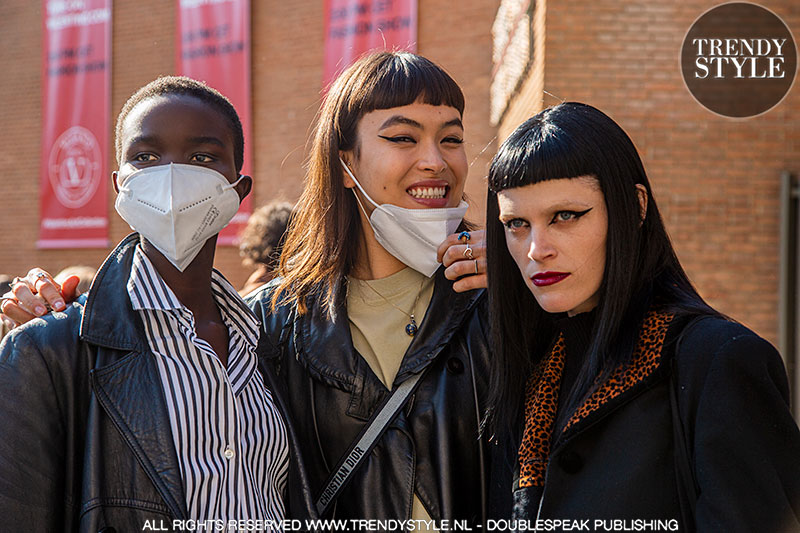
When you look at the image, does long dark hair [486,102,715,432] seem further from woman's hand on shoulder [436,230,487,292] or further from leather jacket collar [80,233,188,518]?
leather jacket collar [80,233,188,518]

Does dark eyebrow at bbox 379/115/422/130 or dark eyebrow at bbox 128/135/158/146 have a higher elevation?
dark eyebrow at bbox 379/115/422/130

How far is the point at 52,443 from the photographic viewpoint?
1.95m

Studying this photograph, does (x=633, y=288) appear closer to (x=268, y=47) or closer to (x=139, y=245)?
(x=139, y=245)

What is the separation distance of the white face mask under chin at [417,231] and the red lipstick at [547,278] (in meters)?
0.74

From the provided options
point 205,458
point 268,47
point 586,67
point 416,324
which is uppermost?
point 268,47

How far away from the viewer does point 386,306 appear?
2.72m

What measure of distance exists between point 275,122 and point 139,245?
10.8 m

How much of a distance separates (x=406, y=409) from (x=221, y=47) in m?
11.3

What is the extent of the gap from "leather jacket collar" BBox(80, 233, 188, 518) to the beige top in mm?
722

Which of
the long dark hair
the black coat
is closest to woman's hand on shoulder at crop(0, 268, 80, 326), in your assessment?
the long dark hair

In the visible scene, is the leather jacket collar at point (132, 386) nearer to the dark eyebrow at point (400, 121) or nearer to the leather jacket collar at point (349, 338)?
the leather jacket collar at point (349, 338)

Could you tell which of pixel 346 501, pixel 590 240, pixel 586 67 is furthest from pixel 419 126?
pixel 586 67

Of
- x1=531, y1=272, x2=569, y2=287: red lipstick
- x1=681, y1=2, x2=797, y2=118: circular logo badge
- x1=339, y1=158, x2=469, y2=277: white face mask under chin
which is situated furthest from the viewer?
x1=681, y1=2, x2=797, y2=118: circular logo badge

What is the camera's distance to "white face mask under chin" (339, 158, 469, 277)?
Answer: 2707 millimetres
